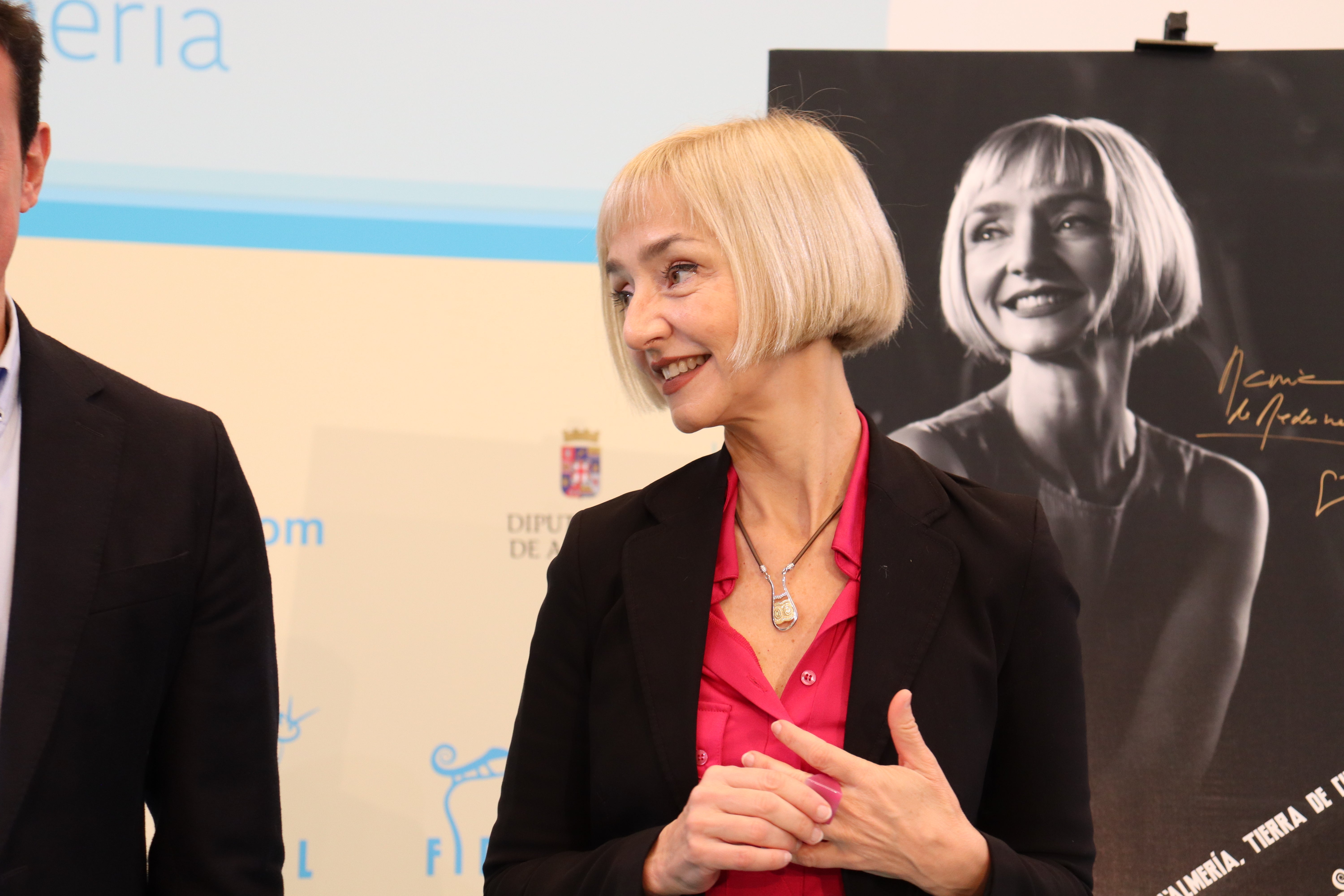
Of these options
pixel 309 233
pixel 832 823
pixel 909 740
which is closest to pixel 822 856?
pixel 832 823

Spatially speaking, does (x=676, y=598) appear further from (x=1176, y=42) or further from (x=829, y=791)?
Result: (x=1176, y=42)

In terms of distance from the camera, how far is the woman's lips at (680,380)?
1394 mm

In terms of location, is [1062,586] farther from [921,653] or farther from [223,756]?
[223,756]

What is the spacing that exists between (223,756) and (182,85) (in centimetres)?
156

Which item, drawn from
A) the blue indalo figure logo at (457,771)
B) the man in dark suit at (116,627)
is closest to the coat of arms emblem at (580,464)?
the blue indalo figure logo at (457,771)

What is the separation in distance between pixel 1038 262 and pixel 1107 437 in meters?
0.39

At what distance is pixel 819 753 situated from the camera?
3.92 feet

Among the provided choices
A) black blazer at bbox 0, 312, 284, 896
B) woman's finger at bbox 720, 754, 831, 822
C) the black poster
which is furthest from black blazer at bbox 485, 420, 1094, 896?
the black poster

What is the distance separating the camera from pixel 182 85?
2.31m

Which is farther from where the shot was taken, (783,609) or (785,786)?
(783,609)

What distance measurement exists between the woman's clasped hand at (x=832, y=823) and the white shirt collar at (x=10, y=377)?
93 cm
